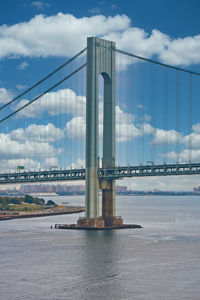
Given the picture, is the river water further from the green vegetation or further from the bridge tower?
the green vegetation

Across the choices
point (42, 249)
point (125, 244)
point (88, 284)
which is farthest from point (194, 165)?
point (88, 284)

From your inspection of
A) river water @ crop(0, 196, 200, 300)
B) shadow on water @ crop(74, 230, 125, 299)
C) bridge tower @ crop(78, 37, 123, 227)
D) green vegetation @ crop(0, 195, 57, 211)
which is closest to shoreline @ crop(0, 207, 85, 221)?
green vegetation @ crop(0, 195, 57, 211)

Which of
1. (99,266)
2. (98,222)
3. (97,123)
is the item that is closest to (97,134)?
(97,123)

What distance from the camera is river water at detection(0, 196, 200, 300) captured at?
126 feet

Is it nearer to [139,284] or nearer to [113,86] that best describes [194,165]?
[113,86]

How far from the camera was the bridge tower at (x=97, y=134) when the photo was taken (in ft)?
258

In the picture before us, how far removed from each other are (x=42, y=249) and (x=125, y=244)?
9409 millimetres

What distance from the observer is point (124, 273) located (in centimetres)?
4528

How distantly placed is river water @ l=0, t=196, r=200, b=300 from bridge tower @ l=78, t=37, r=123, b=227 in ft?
20.3

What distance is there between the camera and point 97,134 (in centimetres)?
7900

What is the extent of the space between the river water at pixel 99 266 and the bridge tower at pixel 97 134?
620cm

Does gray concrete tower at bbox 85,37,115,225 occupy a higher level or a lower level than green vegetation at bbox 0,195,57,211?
higher

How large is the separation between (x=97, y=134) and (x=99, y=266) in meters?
32.9

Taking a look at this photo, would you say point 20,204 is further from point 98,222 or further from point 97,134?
point 97,134
